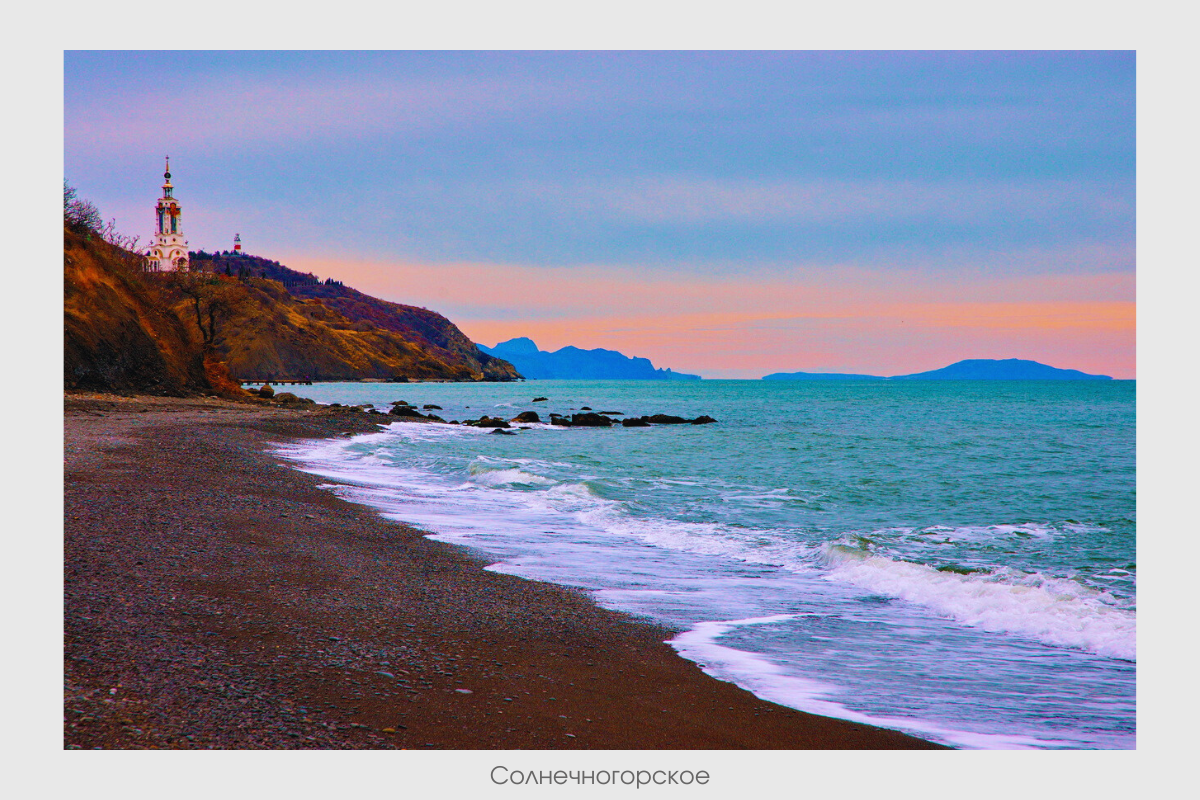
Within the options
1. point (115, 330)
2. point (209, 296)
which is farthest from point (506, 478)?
point (209, 296)

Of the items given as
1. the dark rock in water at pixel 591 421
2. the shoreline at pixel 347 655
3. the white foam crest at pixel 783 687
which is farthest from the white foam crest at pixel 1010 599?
the dark rock in water at pixel 591 421

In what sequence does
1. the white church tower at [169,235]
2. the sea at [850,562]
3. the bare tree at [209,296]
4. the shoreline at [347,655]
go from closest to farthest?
1. the shoreline at [347,655]
2. the sea at [850,562]
3. the bare tree at [209,296]
4. the white church tower at [169,235]

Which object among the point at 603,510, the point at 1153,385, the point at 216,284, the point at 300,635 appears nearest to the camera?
the point at 1153,385

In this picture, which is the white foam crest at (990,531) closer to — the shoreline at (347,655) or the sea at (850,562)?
the sea at (850,562)

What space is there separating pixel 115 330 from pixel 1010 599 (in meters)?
35.1

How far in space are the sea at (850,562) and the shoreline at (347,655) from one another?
64 centimetres

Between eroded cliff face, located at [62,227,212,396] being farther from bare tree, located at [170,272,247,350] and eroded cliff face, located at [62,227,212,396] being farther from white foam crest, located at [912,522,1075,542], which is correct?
white foam crest, located at [912,522,1075,542]

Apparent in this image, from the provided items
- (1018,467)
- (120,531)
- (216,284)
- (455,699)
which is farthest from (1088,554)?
(216,284)

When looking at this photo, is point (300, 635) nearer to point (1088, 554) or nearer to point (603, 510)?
point (603, 510)

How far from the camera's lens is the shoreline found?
4160mm

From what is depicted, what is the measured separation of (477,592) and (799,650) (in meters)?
3.28

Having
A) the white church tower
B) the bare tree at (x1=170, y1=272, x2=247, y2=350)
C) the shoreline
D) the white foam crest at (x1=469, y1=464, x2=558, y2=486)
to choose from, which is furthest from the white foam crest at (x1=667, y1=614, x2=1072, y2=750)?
the white church tower

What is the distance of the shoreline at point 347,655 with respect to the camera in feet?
13.6

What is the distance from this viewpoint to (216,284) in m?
49.7
